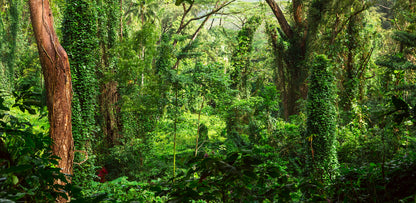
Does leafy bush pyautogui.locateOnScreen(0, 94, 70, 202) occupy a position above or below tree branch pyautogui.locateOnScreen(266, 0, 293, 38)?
below

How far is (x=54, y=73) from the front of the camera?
4141mm

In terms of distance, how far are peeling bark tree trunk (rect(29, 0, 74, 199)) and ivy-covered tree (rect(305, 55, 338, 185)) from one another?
486cm

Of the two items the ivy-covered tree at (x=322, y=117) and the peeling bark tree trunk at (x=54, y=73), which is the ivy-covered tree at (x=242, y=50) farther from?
the peeling bark tree trunk at (x=54, y=73)

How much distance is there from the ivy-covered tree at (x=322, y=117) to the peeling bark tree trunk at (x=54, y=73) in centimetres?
486

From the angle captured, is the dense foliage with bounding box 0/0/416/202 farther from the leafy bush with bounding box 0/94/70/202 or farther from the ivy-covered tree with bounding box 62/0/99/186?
the leafy bush with bounding box 0/94/70/202

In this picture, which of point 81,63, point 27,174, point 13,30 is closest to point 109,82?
point 81,63


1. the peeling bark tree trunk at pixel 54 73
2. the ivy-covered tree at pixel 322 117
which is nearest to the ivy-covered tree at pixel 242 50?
the ivy-covered tree at pixel 322 117

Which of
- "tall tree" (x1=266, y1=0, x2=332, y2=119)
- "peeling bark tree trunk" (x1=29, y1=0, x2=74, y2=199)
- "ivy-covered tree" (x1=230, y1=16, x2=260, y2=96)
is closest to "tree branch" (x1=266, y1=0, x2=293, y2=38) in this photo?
"tall tree" (x1=266, y1=0, x2=332, y2=119)

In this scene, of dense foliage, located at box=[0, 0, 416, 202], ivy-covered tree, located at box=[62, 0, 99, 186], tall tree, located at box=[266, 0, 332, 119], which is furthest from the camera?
tall tree, located at box=[266, 0, 332, 119]

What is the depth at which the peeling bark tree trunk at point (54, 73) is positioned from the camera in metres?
4.03

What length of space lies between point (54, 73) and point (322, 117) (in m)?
5.36

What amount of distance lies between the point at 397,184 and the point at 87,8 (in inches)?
264

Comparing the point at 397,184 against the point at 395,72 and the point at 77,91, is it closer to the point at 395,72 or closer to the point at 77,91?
the point at 77,91

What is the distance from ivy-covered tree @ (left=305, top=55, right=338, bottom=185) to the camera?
6.06 metres
